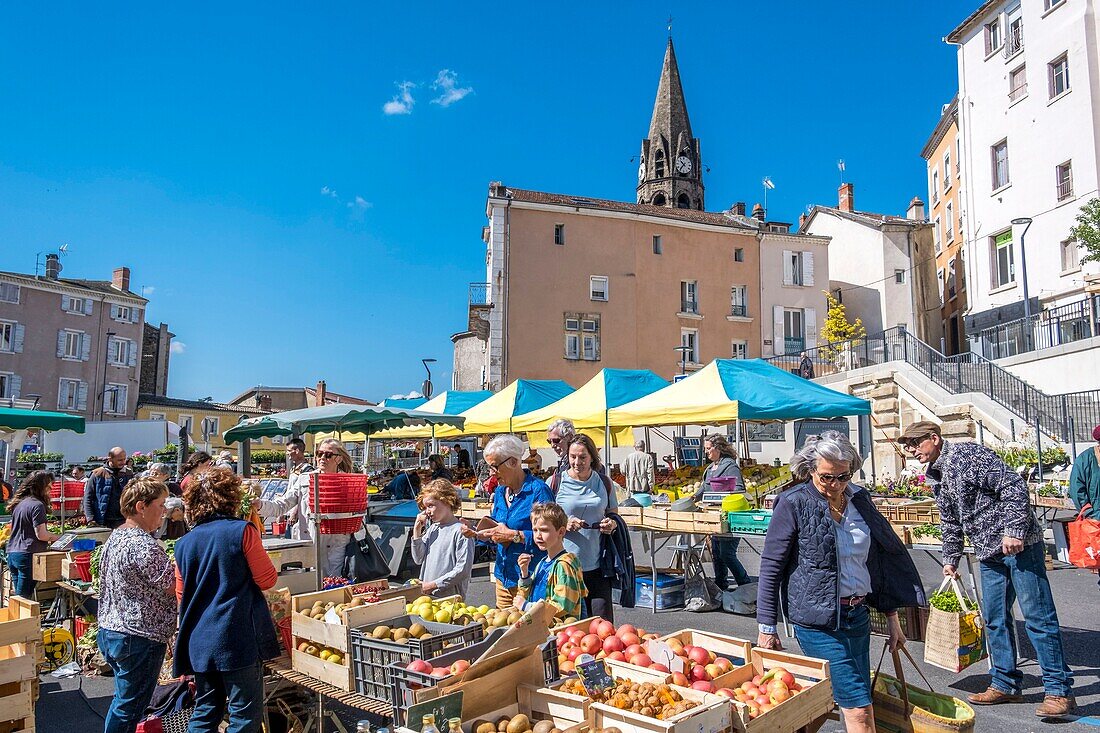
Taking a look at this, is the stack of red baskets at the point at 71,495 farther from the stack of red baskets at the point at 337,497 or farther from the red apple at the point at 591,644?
the red apple at the point at 591,644

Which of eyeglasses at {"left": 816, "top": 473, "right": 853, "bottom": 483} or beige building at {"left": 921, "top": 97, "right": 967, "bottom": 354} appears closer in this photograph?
eyeglasses at {"left": 816, "top": 473, "right": 853, "bottom": 483}

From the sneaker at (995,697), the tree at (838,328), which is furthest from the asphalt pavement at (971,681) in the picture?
the tree at (838,328)

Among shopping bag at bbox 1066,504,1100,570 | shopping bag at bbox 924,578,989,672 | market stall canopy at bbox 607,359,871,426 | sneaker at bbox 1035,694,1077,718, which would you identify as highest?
market stall canopy at bbox 607,359,871,426

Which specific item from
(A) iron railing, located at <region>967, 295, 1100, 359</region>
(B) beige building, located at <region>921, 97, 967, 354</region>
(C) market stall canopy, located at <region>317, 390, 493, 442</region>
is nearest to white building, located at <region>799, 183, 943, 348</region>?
(B) beige building, located at <region>921, 97, 967, 354</region>

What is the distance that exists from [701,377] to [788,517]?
289 inches

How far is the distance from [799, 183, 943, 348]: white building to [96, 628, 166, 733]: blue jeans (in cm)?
3395

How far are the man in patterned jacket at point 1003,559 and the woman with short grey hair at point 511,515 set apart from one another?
2768 millimetres

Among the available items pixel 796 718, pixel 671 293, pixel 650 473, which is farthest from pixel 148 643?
pixel 671 293

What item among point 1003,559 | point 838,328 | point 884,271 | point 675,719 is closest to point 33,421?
point 675,719

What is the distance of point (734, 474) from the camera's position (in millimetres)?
9469

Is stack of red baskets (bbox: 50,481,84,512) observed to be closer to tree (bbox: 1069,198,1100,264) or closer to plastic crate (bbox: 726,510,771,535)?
plastic crate (bbox: 726,510,771,535)

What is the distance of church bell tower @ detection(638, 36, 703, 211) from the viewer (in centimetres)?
5450

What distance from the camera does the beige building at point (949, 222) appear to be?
105 ft

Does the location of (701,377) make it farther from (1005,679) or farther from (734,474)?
(1005,679)
